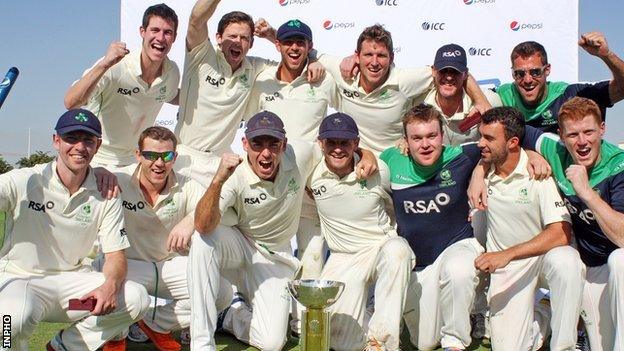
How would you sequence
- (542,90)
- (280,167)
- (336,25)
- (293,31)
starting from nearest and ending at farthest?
1. (280,167)
2. (542,90)
3. (293,31)
4. (336,25)

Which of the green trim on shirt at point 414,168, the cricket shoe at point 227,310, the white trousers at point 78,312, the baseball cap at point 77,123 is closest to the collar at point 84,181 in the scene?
the baseball cap at point 77,123

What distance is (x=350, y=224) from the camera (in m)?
5.05

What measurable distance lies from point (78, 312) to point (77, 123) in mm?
1194

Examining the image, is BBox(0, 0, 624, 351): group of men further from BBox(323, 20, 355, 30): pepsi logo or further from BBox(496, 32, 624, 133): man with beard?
BBox(323, 20, 355, 30): pepsi logo

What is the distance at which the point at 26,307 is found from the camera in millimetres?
3992

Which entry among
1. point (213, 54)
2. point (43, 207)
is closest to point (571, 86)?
point (213, 54)

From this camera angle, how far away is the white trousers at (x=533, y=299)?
4250mm

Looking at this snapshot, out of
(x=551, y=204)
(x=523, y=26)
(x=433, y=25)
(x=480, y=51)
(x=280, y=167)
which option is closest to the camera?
(x=551, y=204)

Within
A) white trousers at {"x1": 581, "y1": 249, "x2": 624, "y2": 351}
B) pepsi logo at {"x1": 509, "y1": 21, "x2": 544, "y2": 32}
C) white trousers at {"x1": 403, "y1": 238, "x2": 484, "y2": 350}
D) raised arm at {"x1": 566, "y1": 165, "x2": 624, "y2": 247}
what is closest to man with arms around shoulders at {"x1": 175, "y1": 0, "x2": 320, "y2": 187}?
white trousers at {"x1": 403, "y1": 238, "x2": 484, "y2": 350}

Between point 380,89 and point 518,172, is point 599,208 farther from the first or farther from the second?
point 380,89

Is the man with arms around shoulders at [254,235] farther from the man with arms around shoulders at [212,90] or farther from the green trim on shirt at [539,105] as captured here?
the green trim on shirt at [539,105]

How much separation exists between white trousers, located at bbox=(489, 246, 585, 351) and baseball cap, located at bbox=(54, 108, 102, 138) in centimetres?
289

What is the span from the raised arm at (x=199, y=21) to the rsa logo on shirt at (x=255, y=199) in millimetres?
1597

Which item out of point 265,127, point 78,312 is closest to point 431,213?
point 265,127
